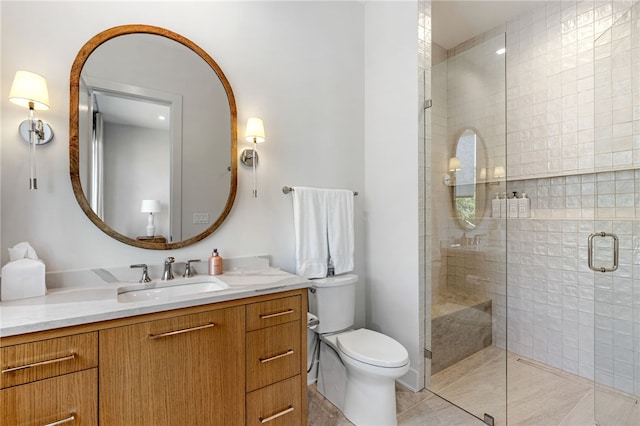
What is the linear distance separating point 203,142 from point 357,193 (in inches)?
44.8

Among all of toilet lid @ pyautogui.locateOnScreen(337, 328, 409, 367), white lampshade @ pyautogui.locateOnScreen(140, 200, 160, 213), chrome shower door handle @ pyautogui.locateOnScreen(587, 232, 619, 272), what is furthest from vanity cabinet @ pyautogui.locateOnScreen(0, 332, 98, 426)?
chrome shower door handle @ pyautogui.locateOnScreen(587, 232, 619, 272)

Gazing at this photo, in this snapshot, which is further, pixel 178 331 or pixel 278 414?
pixel 278 414

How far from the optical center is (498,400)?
1.77 metres

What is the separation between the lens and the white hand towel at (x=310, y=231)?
76.7 inches

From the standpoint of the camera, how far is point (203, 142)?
5.68 feet

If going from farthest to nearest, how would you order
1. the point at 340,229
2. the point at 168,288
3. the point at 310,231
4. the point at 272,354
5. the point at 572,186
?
the point at 572,186 < the point at 340,229 < the point at 310,231 < the point at 168,288 < the point at 272,354

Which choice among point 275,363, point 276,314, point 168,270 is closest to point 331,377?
point 275,363

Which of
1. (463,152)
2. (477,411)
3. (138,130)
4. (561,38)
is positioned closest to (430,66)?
(463,152)

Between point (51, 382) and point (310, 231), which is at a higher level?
point (310, 231)

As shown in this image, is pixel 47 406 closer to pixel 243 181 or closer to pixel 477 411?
pixel 243 181

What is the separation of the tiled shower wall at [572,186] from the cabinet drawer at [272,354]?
139 centimetres

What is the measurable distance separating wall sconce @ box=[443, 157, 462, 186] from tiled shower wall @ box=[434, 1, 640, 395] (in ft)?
0.87

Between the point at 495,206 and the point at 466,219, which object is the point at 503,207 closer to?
the point at 495,206

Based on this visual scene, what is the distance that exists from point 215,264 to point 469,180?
1839 millimetres
